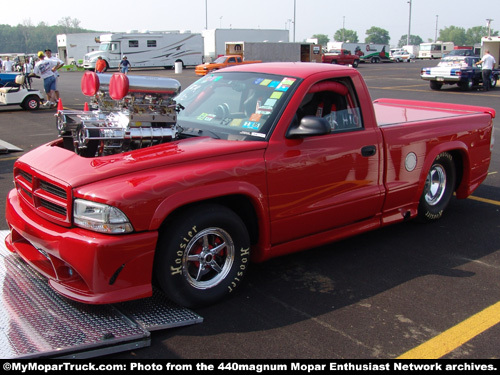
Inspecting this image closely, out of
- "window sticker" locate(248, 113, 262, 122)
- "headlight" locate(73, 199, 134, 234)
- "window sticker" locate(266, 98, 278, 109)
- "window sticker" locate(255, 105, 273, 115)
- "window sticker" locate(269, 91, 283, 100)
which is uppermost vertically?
"window sticker" locate(269, 91, 283, 100)

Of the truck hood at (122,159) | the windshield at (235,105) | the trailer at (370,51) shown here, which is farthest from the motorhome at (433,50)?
the truck hood at (122,159)

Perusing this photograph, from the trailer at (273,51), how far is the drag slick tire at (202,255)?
43.8 metres

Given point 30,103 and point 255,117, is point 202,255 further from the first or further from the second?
point 30,103

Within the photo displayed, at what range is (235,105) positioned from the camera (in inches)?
180

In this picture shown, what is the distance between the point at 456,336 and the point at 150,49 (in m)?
48.4

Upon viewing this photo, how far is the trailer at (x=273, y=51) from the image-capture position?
4631cm

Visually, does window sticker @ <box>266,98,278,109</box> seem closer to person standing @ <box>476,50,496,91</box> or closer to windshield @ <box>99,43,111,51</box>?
person standing @ <box>476,50,496,91</box>

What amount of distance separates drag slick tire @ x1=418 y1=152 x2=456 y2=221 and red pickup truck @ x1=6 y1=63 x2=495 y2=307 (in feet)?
0.82

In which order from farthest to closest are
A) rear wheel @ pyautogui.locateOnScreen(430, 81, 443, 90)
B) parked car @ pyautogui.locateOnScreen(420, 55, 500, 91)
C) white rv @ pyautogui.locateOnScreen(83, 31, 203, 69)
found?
white rv @ pyautogui.locateOnScreen(83, 31, 203, 69), rear wheel @ pyautogui.locateOnScreen(430, 81, 443, 90), parked car @ pyautogui.locateOnScreen(420, 55, 500, 91)

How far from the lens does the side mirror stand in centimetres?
402

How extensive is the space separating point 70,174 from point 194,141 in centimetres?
101

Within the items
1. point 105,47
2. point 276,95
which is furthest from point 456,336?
point 105,47

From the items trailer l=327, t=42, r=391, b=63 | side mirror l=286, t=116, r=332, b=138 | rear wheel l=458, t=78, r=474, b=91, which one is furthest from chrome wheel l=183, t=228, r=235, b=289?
trailer l=327, t=42, r=391, b=63

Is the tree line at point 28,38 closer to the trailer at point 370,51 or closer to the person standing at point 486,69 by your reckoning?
the trailer at point 370,51
